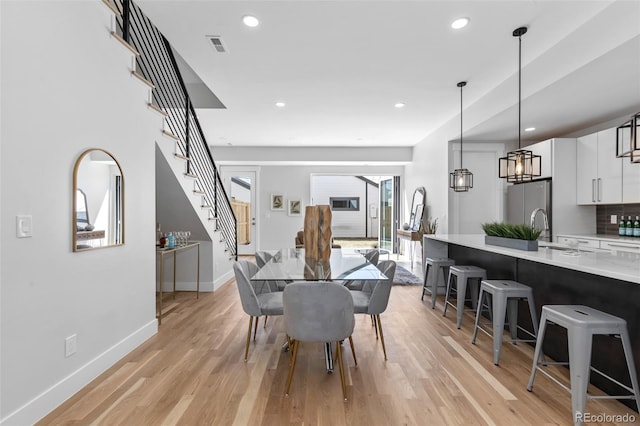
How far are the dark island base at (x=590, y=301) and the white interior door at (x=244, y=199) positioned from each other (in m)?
6.57

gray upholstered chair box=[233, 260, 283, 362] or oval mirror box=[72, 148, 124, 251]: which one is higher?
oval mirror box=[72, 148, 124, 251]

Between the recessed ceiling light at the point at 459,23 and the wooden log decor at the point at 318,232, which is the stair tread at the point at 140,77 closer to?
the wooden log decor at the point at 318,232

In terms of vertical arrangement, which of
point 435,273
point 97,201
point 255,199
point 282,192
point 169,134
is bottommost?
point 435,273

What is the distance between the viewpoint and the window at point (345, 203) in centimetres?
1354

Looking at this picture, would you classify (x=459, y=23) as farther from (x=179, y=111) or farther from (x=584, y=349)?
(x=179, y=111)

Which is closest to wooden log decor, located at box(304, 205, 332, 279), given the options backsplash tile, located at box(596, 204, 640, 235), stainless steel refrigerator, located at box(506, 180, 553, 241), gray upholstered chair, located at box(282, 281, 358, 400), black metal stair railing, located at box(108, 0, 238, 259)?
gray upholstered chair, located at box(282, 281, 358, 400)

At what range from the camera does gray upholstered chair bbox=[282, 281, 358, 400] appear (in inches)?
77.7

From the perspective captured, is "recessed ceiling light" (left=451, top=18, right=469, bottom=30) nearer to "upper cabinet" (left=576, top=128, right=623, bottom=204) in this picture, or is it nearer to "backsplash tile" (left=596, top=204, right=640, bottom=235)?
"upper cabinet" (left=576, top=128, right=623, bottom=204)

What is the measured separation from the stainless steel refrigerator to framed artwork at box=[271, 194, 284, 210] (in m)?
5.27

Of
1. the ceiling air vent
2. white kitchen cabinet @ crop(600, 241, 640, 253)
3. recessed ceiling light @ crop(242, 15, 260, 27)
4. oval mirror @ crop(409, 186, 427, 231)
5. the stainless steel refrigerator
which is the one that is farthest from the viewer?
oval mirror @ crop(409, 186, 427, 231)

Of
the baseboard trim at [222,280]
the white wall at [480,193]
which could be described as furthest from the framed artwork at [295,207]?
the white wall at [480,193]

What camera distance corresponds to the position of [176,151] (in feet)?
11.9

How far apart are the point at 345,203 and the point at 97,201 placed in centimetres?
1154

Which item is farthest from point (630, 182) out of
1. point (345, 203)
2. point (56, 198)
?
point (345, 203)
